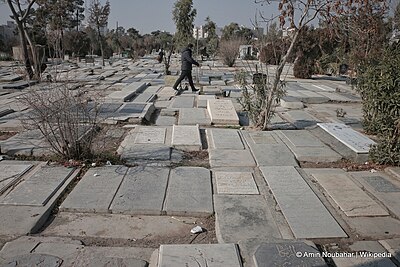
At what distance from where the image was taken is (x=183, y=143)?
16.3ft

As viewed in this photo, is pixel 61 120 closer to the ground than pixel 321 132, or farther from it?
farther from it

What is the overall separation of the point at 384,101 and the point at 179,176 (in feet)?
12.1

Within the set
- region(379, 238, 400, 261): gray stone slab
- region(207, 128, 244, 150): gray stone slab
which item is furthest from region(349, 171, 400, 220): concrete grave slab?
region(207, 128, 244, 150): gray stone slab

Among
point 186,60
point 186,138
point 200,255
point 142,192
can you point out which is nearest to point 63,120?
point 142,192

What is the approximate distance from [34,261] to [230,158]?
2.71 m

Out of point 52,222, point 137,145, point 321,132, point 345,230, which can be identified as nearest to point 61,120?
point 137,145

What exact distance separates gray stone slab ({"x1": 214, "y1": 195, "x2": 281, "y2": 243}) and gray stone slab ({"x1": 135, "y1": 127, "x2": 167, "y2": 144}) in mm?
→ 1973

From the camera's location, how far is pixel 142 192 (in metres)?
3.41

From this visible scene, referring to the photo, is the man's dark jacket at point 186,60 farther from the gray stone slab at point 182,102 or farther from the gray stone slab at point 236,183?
the gray stone slab at point 236,183

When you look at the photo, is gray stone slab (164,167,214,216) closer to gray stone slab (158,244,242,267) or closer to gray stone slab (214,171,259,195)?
gray stone slab (214,171,259,195)

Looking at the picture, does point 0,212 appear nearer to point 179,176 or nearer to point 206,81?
point 179,176

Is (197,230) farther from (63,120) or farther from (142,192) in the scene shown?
(63,120)

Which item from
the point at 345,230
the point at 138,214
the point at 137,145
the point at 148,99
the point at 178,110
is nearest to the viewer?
the point at 345,230

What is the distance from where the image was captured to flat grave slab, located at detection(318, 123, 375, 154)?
4.71 meters
